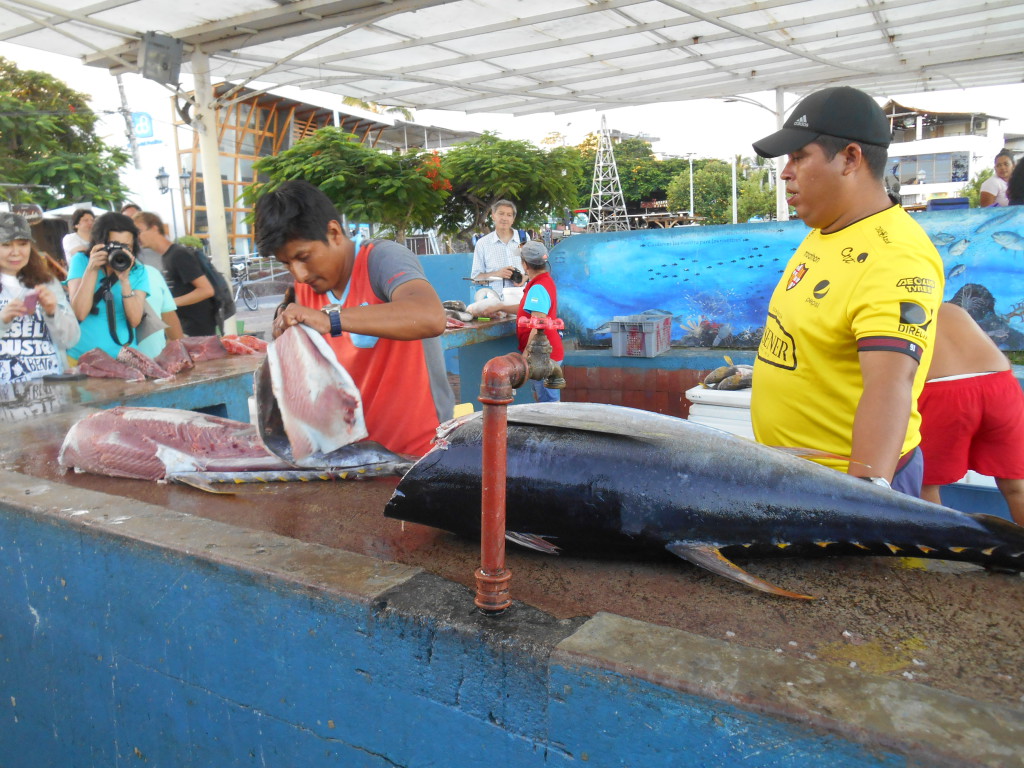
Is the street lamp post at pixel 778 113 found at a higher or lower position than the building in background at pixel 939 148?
lower

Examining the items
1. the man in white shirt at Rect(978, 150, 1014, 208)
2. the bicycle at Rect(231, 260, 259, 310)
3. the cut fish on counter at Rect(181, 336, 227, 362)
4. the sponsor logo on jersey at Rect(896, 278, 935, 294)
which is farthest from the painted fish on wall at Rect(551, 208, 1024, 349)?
the bicycle at Rect(231, 260, 259, 310)

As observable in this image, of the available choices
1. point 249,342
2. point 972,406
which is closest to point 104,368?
point 249,342

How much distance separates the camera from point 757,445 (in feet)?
5.74

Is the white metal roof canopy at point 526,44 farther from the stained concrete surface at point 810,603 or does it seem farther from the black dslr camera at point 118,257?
the stained concrete surface at point 810,603

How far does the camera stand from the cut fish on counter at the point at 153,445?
280 cm

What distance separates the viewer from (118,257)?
4.71 m

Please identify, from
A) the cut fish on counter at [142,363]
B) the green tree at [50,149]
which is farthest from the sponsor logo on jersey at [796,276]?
the green tree at [50,149]

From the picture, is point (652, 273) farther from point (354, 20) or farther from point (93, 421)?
point (93, 421)

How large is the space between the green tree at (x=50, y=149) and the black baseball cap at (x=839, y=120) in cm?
2094

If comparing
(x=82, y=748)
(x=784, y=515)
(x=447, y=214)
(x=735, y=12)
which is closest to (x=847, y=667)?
(x=784, y=515)

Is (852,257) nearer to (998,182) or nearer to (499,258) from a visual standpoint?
(499,258)

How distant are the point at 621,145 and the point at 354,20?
179 feet

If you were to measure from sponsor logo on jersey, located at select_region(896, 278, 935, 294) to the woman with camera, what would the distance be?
4674mm

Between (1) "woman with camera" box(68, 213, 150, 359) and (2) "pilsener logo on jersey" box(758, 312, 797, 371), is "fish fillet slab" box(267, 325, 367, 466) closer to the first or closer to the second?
(2) "pilsener logo on jersey" box(758, 312, 797, 371)
